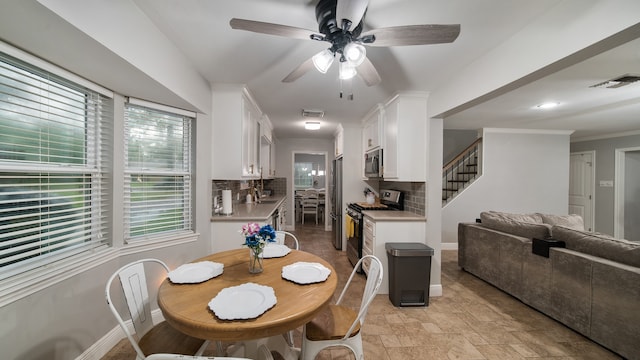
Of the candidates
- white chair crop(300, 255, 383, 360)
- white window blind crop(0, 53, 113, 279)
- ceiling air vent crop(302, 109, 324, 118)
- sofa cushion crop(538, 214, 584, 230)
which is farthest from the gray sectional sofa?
white window blind crop(0, 53, 113, 279)

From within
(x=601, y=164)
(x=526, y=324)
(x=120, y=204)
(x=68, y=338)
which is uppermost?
(x=601, y=164)

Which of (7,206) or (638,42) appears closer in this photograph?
(7,206)

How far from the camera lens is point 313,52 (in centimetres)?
191

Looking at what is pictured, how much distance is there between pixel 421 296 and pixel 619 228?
18.7 ft

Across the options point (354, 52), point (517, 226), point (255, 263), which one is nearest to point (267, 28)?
point (354, 52)

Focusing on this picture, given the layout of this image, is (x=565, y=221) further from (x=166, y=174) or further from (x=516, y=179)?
(x=166, y=174)

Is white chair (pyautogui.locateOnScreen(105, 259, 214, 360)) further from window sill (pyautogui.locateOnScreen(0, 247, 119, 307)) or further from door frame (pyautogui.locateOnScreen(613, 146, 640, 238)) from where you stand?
door frame (pyautogui.locateOnScreen(613, 146, 640, 238))

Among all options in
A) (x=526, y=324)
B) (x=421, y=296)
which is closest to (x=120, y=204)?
(x=421, y=296)

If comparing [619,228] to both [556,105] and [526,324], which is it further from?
[526,324]

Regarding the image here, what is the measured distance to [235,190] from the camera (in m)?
3.86

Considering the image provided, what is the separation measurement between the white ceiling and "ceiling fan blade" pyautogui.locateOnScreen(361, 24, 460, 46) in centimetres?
24

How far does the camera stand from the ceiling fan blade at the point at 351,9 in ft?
3.44

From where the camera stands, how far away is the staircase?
5.14 meters

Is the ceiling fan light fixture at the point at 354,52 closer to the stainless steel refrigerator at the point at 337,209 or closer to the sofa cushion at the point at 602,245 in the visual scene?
the sofa cushion at the point at 602,245
